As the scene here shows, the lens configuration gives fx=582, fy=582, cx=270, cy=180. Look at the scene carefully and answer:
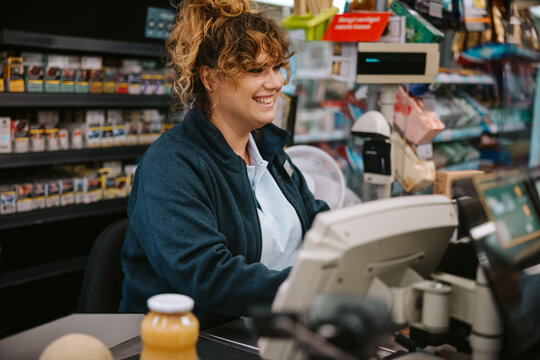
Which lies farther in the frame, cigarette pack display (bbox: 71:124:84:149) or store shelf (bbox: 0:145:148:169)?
cigarette pack display (bbox: 71:124:84:149)

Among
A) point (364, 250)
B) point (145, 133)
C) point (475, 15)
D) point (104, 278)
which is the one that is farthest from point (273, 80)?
point (475, 15)

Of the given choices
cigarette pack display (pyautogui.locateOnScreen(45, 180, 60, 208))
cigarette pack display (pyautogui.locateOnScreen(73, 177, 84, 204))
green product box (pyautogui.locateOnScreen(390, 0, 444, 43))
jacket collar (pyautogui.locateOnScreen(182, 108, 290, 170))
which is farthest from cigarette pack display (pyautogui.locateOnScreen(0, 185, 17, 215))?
green product box (pyautogui.locateOnScreen(390, 0, 444, 43))

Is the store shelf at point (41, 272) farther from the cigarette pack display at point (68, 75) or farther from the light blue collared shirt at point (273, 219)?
the light blue collared shirt at point (273, 219)

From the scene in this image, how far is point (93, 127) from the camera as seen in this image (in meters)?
3.99

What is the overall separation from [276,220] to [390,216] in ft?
3.22

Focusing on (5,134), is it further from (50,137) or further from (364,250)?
(364,250)

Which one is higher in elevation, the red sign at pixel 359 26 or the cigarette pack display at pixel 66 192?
the red sign at pixel 359 26

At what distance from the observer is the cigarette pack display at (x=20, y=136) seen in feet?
11.7

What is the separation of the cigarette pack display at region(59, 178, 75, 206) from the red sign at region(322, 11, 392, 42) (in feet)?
6.71

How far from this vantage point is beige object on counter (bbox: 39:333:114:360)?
111cm

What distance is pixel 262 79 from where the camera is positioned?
1.91 meters

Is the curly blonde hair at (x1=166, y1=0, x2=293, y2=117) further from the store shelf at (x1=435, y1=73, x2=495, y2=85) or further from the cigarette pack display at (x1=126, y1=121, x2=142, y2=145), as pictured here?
the store shelf at (x1=435, y1=73, x2=495, y2=85)

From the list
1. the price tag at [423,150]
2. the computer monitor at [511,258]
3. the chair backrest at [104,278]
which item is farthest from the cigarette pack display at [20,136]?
the computer monitor at [511,258]

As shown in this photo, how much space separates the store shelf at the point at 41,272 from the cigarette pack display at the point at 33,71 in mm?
1170
